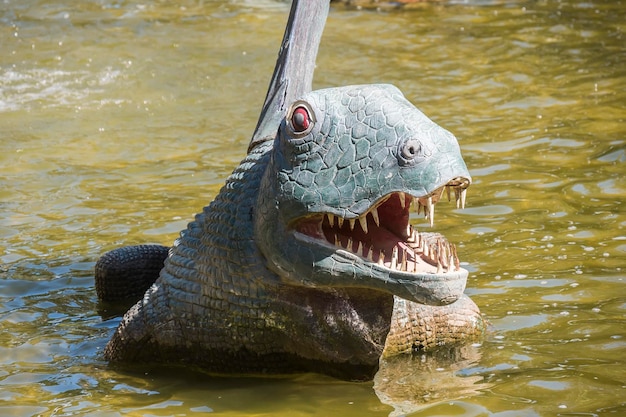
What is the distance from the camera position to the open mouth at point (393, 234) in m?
3.88

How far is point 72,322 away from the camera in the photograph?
17.5 feet

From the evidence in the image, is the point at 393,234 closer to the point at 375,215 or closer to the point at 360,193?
the point at 375,215

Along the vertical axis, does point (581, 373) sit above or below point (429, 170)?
below

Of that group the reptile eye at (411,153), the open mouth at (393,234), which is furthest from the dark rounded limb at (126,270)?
the reptile eye at (411,153)

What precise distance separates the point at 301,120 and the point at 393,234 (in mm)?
580

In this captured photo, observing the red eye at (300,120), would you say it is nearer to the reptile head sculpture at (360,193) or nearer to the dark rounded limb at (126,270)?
the reptile head sculpture at (360,193)

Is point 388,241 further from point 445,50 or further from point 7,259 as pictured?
point 445,50

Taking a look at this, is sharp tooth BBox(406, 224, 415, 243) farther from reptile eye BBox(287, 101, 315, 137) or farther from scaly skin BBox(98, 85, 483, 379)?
reptile eye BBox(287, 101, 315, 137)

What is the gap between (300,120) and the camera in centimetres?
400

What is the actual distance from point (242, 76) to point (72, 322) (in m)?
5.49

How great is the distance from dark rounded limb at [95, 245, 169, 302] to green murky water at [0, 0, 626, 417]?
6.1 inches

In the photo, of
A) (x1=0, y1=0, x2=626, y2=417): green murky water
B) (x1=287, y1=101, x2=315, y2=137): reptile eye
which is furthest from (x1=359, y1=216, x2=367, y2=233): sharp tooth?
(x1=0, y1=0, x2=626, y2=417): green murky water

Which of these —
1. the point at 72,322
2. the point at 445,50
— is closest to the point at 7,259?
the point at 72,322

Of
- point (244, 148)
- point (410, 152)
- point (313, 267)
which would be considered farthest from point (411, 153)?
point (244, 148)
